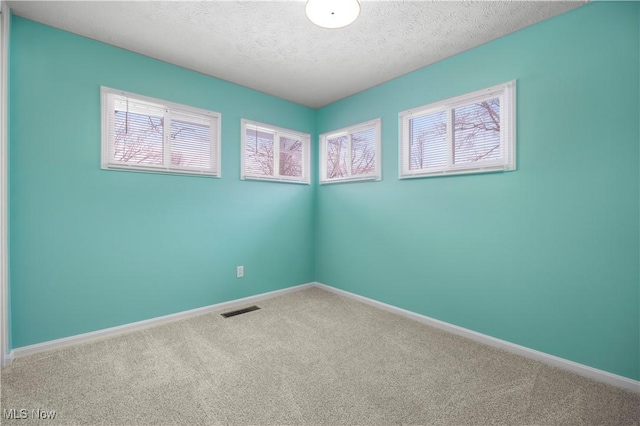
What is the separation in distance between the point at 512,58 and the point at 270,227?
119 inches

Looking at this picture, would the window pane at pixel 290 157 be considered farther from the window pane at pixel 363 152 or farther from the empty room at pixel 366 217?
the window pane at pixel 363 152

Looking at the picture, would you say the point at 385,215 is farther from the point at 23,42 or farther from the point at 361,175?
the point at 23,42

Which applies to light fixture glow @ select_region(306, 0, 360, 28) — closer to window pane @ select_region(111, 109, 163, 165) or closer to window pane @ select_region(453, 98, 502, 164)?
window pane @ select_region(453, 98, 502, 164)

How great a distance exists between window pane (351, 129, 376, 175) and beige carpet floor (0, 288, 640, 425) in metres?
1.94

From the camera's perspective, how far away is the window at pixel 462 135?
2.35 m

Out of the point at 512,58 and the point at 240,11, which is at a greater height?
the point at 240,11

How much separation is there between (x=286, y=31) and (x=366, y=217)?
213 cm

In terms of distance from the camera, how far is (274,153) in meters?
3.76

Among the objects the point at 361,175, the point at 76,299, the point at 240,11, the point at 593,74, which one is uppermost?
the point at 240,11

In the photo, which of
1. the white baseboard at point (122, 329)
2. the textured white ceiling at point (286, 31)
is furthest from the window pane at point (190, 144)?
the white baseboard at point (122, 329)

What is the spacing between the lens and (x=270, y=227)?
144 inches

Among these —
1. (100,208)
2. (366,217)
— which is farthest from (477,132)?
(100,208)

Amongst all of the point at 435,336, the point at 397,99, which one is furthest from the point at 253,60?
the point at 435,336

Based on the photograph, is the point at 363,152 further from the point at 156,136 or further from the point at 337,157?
the point at 156,136
